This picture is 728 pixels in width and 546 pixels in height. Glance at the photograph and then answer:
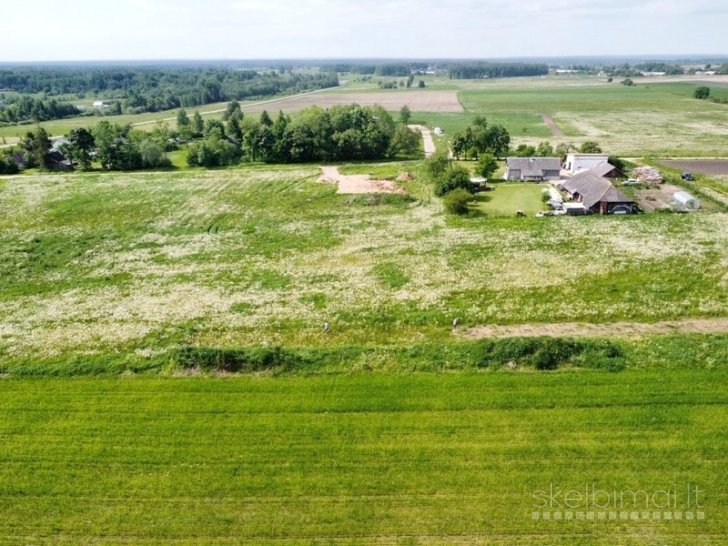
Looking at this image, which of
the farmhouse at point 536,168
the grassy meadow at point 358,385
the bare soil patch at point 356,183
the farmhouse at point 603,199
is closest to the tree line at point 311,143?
the bare soil patch at point 356,183

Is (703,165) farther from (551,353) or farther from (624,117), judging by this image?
(551,353)

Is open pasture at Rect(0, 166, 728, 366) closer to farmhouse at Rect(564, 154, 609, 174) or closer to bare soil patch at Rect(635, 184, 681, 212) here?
bare soil patch at Rect(635, 184, 681, 212)

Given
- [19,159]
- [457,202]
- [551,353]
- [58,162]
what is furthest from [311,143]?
[551,353]

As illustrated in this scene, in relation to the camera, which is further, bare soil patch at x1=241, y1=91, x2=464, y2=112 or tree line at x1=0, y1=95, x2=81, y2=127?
bare soil patch at x1=241, y1=91, x2=464, y2=112

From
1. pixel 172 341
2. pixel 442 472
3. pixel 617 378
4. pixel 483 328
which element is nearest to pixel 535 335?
pixel 483 328

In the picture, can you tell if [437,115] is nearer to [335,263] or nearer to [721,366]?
[335,263]

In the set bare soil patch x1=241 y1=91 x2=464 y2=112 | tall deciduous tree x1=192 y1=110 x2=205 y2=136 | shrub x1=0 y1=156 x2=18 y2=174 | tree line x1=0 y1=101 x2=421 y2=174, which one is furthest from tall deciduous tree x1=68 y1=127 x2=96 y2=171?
bare soil patch x1=241 y1=91 x2=464 y2=112

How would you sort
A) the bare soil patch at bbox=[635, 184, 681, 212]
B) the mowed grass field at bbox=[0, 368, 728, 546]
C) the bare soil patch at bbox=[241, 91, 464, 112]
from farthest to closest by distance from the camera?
the bare soil patch at bbox=[241, 91, 464, 112] → the bare soil patch at bbox=[635, 184, 681, 212] → the mowed grass field at bbox=[0, 368, 728, 546]
